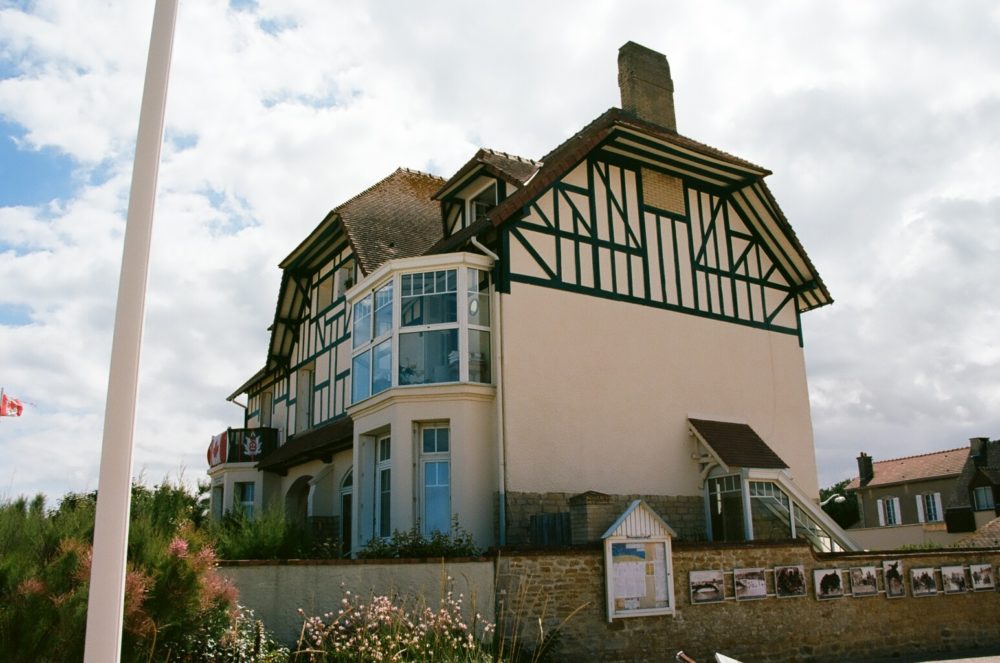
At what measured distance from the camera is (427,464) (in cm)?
1533

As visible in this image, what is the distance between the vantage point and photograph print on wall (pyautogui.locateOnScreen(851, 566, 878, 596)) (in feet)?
45.0

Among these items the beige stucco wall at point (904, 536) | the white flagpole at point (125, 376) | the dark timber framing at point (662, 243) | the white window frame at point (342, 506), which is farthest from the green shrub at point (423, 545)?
the beige stucco wall at point (904, 536)

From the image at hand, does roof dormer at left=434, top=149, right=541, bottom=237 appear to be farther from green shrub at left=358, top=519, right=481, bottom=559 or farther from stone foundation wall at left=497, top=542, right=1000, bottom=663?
stone foundation wall at left=497, top=542, right=1000, bottom=663

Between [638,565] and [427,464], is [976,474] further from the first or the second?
[638,565]

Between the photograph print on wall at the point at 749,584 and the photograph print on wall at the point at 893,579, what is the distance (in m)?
2.50

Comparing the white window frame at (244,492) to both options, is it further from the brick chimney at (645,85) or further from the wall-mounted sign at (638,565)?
the wall-mounted sign at (638,565)

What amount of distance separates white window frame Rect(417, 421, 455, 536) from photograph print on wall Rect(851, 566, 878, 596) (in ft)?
20.9

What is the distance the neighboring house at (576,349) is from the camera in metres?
15.1

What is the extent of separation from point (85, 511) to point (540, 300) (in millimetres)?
8807

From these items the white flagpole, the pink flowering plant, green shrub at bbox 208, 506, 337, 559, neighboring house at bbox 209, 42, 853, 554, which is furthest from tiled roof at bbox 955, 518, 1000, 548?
the white flagpole

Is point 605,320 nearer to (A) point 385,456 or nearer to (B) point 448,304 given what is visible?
(B) point 448,304

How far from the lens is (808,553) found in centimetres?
1341

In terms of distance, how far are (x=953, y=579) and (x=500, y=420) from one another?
785 centimetres

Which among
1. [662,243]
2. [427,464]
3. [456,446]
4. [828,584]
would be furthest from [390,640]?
[662,243]
